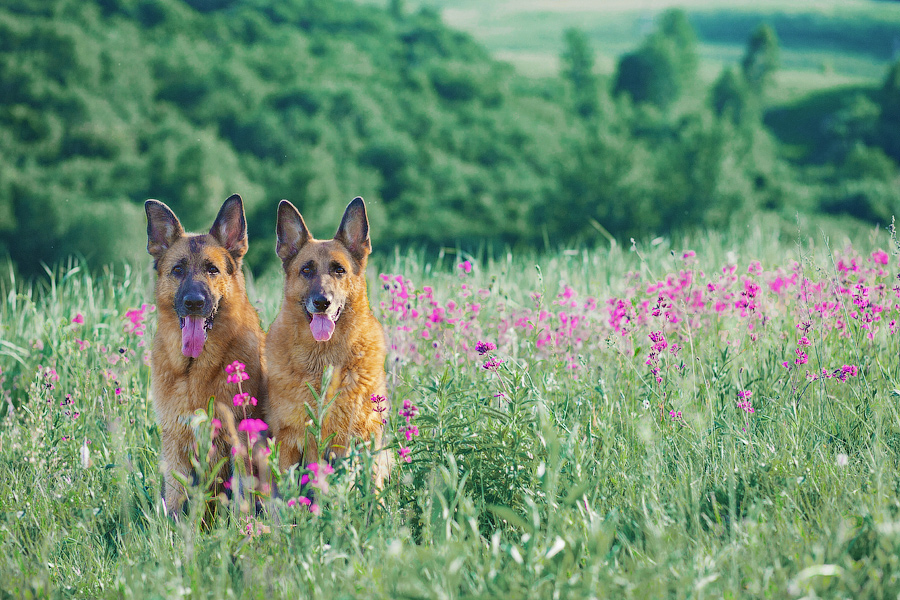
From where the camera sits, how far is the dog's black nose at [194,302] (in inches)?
139

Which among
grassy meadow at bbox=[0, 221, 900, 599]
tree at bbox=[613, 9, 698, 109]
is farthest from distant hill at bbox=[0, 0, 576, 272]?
grassy meadow at bbox=[0, 221, 900, 599]

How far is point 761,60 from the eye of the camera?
2881 inches

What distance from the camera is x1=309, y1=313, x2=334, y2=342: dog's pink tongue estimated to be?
3600 millimetres

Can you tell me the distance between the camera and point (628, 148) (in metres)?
46.0

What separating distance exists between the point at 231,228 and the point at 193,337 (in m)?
0.69

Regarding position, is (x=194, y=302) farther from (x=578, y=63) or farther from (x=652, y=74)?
(x=578, y=63)

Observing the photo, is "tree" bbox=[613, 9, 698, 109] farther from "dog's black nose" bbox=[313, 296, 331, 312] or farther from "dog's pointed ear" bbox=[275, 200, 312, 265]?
"dog's black nose" bbox=[313, 296, 331, 312]

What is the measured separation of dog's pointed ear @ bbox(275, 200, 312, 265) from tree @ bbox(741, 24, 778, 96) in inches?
3049

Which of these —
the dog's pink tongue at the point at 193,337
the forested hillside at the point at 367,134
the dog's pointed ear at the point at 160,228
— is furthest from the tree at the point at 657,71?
the dog's pink tongue at the point at 193,337

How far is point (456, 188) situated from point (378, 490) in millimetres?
47790

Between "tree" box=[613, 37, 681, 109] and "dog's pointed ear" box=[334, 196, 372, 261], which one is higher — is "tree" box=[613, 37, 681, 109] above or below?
above

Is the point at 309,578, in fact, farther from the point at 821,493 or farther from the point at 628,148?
the point at 628,148

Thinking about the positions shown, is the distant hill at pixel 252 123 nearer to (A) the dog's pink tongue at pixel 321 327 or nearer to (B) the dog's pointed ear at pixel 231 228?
(B) the dog's pointed ear at pixel 231 228

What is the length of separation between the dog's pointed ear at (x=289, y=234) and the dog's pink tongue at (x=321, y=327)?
50cm
